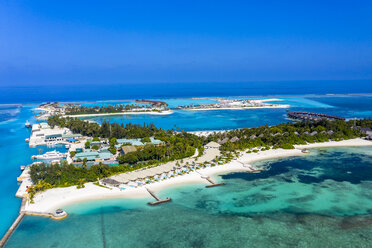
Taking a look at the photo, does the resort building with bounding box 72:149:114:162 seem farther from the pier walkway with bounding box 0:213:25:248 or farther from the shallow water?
the pier walkway with bounding box 0:213:25:248

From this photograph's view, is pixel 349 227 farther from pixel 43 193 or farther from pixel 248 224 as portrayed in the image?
pixel 43 193

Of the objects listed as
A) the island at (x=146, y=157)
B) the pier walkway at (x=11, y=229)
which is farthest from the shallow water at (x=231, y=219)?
the island at (x=146, y=157)

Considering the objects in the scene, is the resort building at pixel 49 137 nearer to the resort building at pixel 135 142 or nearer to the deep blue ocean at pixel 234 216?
the resort building at pixel 135 142

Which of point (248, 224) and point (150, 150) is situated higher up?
point (150, 150)

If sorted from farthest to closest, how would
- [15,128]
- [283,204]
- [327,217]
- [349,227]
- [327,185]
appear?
[15,128], [327,185], [283,204], [327,217], [349,227]

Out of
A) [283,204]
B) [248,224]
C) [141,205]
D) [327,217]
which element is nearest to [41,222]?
[141,205]

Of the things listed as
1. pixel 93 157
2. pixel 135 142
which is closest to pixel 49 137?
pixel 135 142

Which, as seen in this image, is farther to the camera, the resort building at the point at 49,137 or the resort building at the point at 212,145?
the resort building at the point at 49,137

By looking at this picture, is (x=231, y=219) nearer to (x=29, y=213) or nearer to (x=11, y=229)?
(x=29, y=213)
